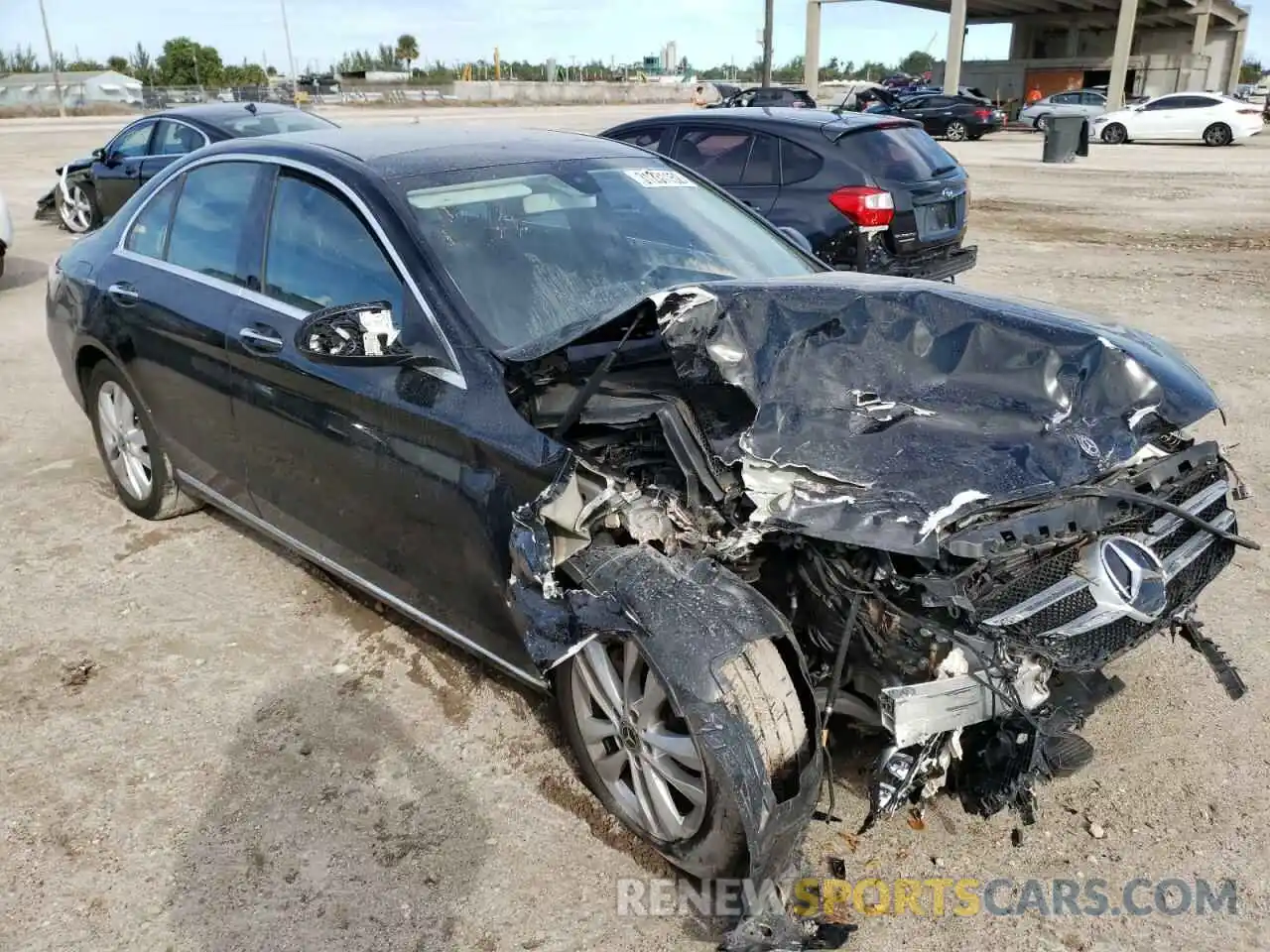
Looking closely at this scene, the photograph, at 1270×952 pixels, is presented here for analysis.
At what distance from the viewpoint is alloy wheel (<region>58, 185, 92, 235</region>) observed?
43.0ft

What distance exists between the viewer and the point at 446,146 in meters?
3.83

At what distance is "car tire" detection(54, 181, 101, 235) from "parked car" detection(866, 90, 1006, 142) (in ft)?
77.1

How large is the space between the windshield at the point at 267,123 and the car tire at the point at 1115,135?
25293mm

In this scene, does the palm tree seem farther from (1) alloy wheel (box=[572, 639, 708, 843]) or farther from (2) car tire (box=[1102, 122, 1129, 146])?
(1) alloy wheel (box=[572, 639, 708, 843])

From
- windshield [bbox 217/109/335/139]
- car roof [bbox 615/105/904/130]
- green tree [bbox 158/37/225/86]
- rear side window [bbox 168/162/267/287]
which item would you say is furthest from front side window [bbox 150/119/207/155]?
green tree [bbox 158/37/225/86]

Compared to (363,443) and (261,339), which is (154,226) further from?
(363,443)

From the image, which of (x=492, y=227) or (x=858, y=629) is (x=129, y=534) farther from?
(x=858, y=629)

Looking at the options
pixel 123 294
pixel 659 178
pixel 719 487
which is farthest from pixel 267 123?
pixel 719 487

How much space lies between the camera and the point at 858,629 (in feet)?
8.35

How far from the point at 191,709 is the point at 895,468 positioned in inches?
97.5

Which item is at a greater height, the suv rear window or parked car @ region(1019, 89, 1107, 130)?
the suv rear window

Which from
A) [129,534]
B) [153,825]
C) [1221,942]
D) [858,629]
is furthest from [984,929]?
[129,534]

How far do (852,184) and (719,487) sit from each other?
5.91 meters

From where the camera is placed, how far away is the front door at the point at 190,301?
3857 mm
